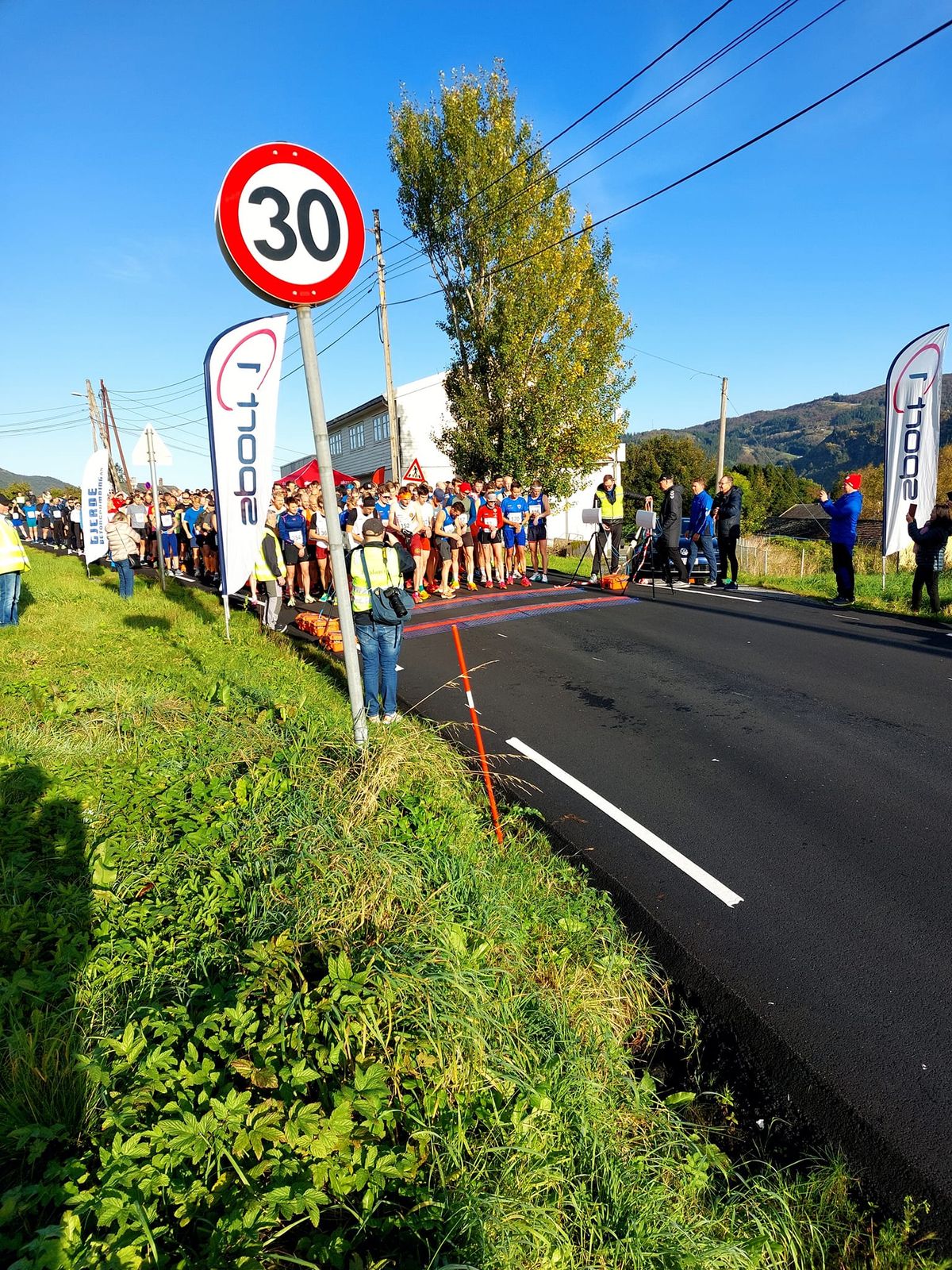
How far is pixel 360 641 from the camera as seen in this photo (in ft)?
20.5

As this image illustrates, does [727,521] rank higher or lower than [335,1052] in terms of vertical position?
higher

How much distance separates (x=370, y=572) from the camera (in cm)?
605

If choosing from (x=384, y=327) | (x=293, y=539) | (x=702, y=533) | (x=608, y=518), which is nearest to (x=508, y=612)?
(x=608, y=518)

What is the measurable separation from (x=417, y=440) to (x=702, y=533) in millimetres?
25427

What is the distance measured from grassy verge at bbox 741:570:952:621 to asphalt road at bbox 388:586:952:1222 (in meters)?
1.46

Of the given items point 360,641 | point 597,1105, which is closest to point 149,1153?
point 597,1105

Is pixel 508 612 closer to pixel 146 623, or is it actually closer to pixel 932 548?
pixel 146 623

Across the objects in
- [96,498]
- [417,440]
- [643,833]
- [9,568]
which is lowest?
[643,833]

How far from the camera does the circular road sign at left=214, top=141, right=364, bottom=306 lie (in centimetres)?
338

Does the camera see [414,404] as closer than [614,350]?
No

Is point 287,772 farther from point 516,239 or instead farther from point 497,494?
point 516,239

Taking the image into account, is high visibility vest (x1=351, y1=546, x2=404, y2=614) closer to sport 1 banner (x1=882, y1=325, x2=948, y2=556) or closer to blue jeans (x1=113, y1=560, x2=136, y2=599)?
blue jeans (x1=113, y1=560, x2=136, y2=599)

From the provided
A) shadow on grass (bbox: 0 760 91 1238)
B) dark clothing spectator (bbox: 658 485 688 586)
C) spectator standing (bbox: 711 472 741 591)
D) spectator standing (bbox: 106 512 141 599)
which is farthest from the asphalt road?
spectator standing (bbox: 106 512 141 599)

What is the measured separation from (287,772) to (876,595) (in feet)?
39.4
